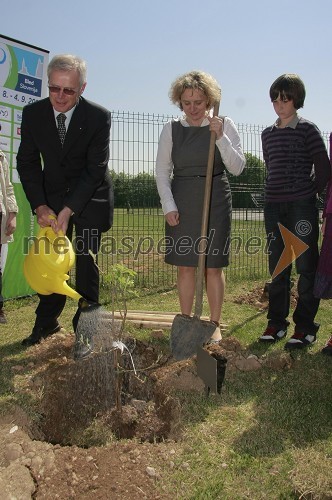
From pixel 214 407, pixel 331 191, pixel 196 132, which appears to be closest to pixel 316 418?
pixel 214 407

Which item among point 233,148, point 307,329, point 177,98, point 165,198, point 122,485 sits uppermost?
point 177,98

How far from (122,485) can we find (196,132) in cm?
257

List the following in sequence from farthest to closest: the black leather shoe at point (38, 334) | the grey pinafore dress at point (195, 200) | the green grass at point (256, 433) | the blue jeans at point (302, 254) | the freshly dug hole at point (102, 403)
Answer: the black leather shoe at point (38, 334), the blue jeans at point (302, 254), the grey pinafore dress at point (195, 200), the freshly dug hole at point (102, 403), the green grass at point (256, 433)

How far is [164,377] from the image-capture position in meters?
3.34

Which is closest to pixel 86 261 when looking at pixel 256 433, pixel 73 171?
pixel 73 171

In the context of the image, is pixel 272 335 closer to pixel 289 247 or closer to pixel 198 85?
pixel 289 247

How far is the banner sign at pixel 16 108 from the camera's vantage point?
5570mm

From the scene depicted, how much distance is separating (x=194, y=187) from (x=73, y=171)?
0.92 metres

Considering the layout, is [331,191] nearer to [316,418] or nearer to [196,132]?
[196,132]

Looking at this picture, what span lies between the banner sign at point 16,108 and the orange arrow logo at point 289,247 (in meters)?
3.06

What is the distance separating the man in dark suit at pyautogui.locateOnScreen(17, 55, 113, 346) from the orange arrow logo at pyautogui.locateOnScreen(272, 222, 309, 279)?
1.38 m

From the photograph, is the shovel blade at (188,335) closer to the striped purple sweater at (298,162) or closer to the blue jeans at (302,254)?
the blue jeans at (302,254)

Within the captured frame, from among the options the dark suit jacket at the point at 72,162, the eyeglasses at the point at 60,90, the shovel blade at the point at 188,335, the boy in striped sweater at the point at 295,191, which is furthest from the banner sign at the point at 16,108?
the boy in striped sweater at the point at 295,191

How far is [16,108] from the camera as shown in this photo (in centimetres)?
571
